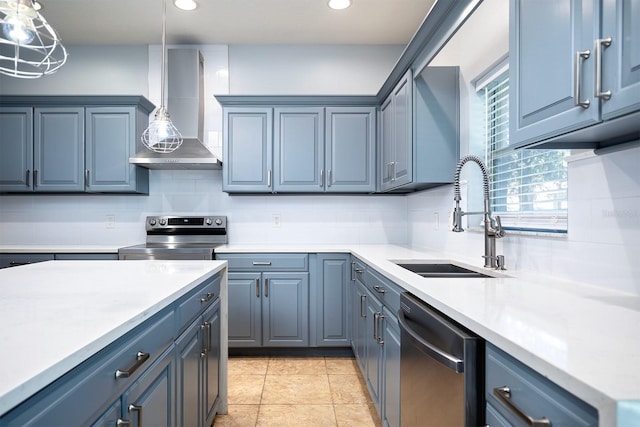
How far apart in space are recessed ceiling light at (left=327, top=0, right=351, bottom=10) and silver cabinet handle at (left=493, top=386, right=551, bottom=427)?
9.22ft

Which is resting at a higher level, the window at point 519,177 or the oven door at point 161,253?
the window at point 519,177

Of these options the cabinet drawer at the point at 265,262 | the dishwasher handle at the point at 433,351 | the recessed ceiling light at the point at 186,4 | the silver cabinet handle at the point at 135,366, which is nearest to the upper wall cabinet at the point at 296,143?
the cabinet drawer at the point at 265,262

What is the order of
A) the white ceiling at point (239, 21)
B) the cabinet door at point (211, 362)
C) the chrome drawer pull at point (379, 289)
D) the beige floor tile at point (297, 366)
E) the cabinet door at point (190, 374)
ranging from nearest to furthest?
the cabinet door at point (190, 374) → the cabinet door at point (211, 362) → the chrome drawer pull at point (379, 289) → the beige floor tile at point (297, 366) → the white ceiling at point (239, 21)

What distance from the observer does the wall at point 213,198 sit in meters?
3.42

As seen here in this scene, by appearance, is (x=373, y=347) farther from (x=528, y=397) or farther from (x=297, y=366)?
(x=528, y=397)

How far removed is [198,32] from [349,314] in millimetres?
2877

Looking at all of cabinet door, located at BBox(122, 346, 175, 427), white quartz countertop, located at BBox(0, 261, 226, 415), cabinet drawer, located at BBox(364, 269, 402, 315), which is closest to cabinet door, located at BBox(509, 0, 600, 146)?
cabinet drawer, located at BBox(364, 269, 402, 315)

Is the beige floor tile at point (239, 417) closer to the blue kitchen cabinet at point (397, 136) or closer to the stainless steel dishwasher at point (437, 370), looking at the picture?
the stainless steel dishwasher at point (437, 370)

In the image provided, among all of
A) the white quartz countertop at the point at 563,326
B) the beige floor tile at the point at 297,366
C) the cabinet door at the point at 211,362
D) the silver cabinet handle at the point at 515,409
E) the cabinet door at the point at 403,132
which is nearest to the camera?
the white quartz countertop at the point at 563,326

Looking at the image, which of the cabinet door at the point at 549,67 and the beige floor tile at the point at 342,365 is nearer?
the cabinet door at the point at 549,67

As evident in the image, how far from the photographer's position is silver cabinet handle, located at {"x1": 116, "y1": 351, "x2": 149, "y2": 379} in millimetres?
875

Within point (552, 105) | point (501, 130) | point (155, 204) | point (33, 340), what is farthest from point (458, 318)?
point (155, 204)

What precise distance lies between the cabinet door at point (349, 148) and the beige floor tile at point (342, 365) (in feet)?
4.81

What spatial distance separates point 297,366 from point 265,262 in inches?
34.3
